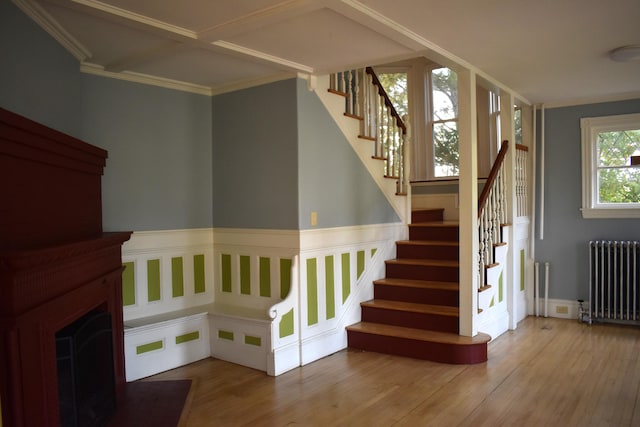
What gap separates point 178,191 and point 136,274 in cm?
83

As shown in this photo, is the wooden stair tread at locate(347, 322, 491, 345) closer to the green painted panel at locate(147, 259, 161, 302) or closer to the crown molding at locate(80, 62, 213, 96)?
the green painted panel at locate(147, 259, 161, 302)

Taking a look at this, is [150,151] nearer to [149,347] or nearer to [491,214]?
[149,347]

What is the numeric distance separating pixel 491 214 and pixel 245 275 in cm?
248

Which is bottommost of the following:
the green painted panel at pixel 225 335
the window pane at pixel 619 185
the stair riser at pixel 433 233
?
the green painted panel at pixel 225 335

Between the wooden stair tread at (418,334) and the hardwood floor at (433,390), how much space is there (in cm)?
20

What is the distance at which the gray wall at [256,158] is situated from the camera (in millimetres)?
4277

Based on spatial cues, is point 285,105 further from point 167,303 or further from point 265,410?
point 265,410

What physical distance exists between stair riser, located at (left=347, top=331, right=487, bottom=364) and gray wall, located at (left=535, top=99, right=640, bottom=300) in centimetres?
223

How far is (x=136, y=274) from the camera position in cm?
416

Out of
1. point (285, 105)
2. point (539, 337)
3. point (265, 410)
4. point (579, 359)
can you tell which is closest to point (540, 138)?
point (539, 337)

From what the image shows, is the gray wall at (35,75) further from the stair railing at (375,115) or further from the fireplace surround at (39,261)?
the stair railing at (375,115)

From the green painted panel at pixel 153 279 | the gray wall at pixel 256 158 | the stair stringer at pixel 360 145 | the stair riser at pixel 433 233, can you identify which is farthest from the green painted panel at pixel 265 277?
the stair riser at pixel 433 233

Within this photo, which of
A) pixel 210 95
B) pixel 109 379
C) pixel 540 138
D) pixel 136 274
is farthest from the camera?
pixel 540 138

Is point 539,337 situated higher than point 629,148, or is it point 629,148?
point 629,148
